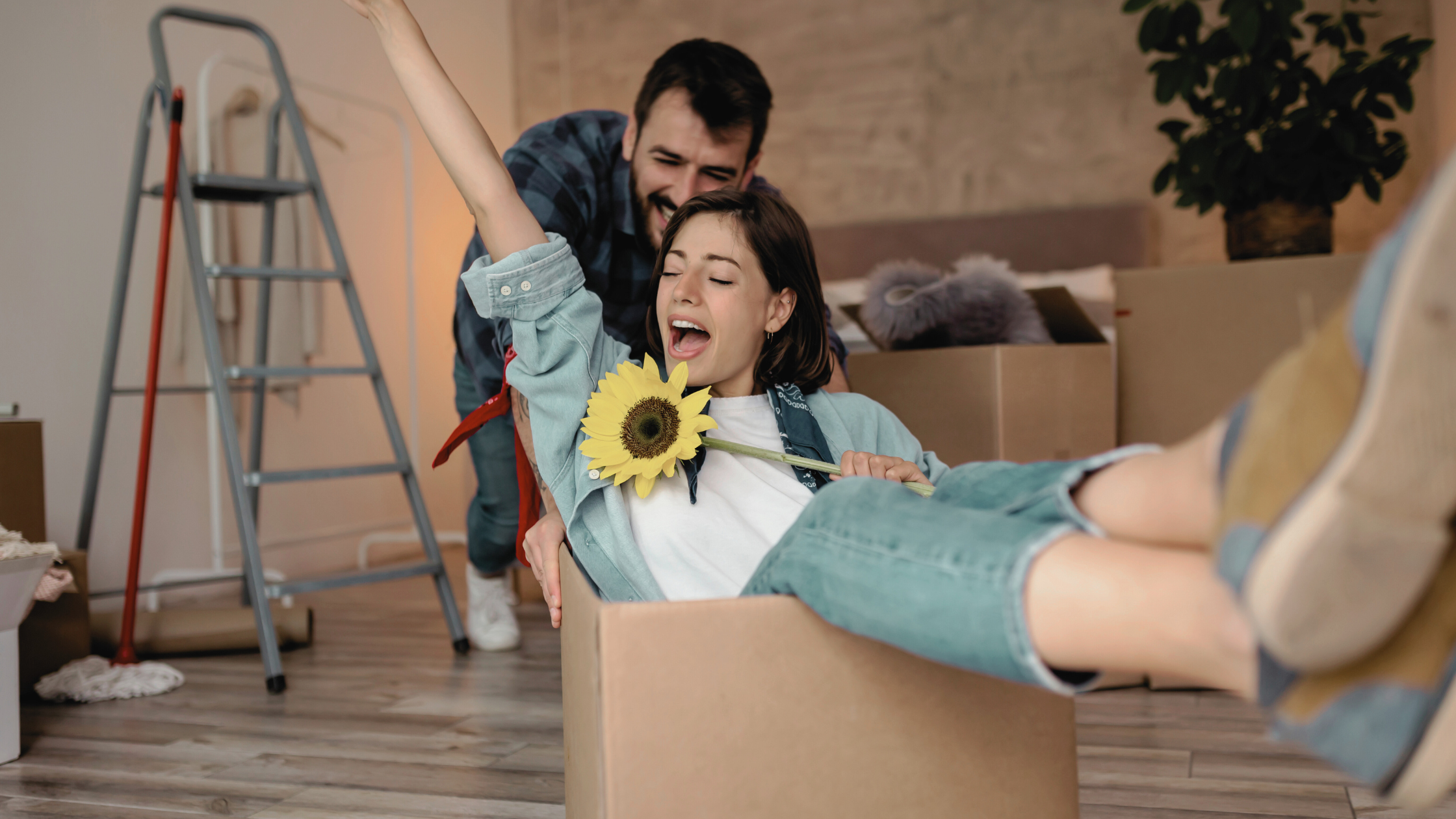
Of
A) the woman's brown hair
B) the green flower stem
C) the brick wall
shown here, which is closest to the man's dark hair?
the woman's brown hair

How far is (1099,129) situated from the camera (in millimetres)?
3879

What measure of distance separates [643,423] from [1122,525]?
1.59 ft

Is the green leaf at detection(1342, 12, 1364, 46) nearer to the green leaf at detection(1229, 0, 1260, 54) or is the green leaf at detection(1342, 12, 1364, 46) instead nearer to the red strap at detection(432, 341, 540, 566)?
the green leaf at detection(1229, 0, 1260, 54)

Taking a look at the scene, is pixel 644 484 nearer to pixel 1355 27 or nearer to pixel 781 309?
pixel 781 309

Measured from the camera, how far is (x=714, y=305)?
1.31 m

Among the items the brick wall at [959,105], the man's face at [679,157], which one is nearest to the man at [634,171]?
the man's face at [679,157]

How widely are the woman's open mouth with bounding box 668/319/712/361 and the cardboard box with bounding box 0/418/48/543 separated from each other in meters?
1.44

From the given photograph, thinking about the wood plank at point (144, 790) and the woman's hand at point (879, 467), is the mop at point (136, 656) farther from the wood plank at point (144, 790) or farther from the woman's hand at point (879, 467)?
the woman's hand at point (879, 467)

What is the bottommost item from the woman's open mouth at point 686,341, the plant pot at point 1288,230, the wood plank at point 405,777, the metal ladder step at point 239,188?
the wood plank at point 405,777

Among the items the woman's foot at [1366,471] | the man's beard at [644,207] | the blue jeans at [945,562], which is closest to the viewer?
the woman's foot at [1366,471]

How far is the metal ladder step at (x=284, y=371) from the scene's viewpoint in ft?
7.23

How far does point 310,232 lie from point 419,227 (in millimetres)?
1033

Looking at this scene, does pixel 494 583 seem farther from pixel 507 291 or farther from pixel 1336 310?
pixel 1336 310

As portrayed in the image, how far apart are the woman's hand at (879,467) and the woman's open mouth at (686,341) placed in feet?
0.85
